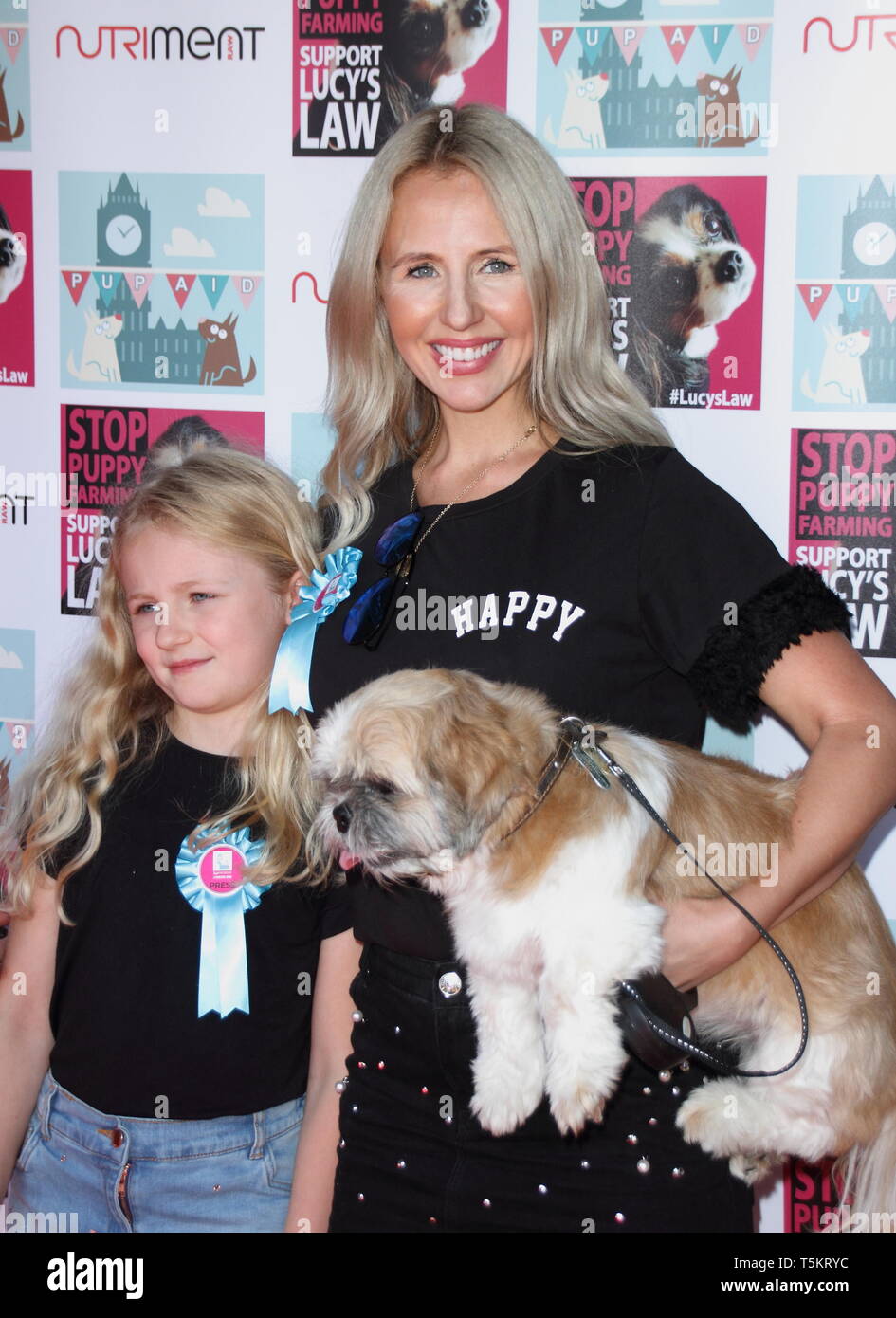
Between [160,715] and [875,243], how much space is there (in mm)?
2254

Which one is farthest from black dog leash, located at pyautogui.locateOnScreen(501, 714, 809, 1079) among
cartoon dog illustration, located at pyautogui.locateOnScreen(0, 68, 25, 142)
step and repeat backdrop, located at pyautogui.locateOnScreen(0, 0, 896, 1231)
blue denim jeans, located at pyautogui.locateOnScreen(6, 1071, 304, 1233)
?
cartoon dog illustration, located at pyautogui.locateOnScreen(0, 68, 25, 142)

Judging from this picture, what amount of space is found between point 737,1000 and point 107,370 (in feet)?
8.51

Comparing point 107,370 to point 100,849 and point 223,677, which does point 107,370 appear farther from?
point 100,849

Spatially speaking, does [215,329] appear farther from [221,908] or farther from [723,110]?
[221,908]

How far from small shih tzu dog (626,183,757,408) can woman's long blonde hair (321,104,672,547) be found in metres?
0.59

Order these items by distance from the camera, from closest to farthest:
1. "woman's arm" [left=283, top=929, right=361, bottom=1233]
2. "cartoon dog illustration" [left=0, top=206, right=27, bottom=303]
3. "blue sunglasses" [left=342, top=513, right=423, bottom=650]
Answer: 1. "blue sunglasses" [left=342, top=513, right=423, bottom=650]
2. "woman's arm" [left=283, top=929, right=361, bottom=1233]
3. "cartoon dog illustration" [left=0, top=206, right=27, bottom=303]

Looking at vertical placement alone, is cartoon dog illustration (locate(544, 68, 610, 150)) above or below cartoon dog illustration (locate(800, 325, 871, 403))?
above

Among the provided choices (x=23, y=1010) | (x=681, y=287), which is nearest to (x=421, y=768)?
(x=23, y=1010)

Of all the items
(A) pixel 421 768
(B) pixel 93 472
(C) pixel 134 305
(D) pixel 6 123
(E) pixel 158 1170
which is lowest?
(E) pixel 158 1170

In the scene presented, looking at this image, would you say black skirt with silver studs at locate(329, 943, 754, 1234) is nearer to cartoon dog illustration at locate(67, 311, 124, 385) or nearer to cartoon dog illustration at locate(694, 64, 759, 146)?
cartoon dog illustration at locate(67, 311, 124, 385)

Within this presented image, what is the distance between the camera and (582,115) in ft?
10.3

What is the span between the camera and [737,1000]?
237 centimetres

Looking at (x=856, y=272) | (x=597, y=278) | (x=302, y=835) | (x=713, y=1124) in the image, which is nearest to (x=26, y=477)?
(x=302, y=835)

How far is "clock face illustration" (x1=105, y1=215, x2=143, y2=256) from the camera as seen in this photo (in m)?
3.45
